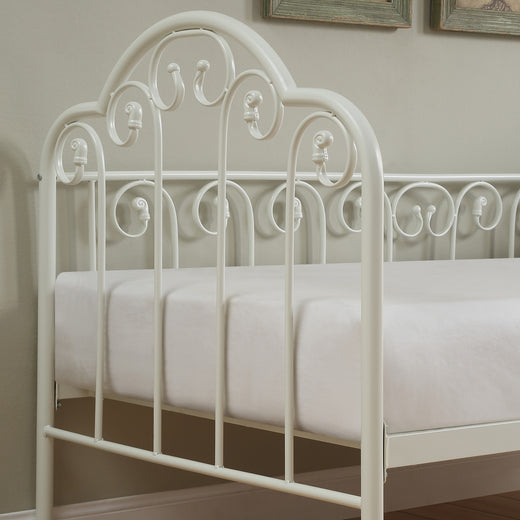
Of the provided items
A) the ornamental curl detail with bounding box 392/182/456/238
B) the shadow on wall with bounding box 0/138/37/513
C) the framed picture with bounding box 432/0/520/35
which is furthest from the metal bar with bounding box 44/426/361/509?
the framed picture with bounding box 432/0/520/35

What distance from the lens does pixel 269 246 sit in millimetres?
1950

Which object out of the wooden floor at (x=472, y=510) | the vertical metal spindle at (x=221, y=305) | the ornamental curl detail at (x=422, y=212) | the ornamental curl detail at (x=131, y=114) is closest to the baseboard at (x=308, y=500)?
the wooden floor at (x=472, y=510)

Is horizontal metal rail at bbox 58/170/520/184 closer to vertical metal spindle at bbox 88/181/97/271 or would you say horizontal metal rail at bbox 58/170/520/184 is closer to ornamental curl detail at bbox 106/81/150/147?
vertical metal spindle at bbox 88/181/97/271

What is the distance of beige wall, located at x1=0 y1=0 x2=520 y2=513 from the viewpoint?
1.69 meters

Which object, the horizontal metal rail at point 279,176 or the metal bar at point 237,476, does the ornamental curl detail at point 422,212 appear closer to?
the horizontal metal rail at point 279,176

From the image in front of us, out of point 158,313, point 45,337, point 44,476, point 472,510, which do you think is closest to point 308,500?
point 472,510

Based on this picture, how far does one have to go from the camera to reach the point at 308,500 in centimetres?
A: 193

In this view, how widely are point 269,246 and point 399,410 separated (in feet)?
3.20

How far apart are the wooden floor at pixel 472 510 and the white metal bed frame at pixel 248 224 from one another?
61 cm

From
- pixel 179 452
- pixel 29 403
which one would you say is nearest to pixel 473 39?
pixel 179 452

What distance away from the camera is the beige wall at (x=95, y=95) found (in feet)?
5.55

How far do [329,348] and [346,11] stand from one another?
1.17 m

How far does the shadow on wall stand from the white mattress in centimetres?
29

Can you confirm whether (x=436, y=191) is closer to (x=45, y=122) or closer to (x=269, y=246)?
(x=269, y=246)
